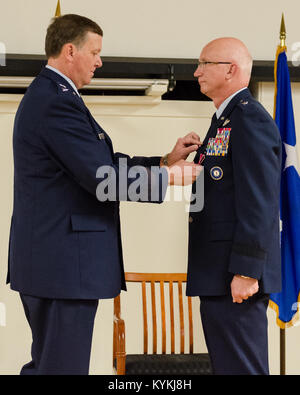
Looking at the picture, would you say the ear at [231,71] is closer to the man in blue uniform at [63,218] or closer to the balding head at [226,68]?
the balding head at [226,68]

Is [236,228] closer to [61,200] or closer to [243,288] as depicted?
[243,288]

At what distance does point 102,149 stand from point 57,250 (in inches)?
14.8

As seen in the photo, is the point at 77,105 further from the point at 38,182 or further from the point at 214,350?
the point at 214,350

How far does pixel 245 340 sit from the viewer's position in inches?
81.4

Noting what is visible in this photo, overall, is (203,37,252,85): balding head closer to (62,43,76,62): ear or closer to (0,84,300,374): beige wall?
(62,43,76,62): ear

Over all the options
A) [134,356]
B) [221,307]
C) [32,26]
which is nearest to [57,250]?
[221,307]

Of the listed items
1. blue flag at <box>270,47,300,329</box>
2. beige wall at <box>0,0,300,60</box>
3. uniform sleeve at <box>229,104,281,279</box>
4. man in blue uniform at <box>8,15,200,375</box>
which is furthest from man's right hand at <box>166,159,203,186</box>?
beige wall at <box>0,0,300,60</box>

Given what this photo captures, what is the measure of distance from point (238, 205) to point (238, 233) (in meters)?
0.09

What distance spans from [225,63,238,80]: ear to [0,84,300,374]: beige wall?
131 centimetres

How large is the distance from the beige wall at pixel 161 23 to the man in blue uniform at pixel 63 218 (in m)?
1.49

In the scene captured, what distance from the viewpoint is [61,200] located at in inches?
81.5

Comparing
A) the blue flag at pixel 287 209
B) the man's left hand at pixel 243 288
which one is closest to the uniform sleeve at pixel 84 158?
the man's left hand at pixel 243 288

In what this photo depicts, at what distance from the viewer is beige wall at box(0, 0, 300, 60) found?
11.5 ft

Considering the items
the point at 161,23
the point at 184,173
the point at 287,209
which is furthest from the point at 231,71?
the point at 161,23
